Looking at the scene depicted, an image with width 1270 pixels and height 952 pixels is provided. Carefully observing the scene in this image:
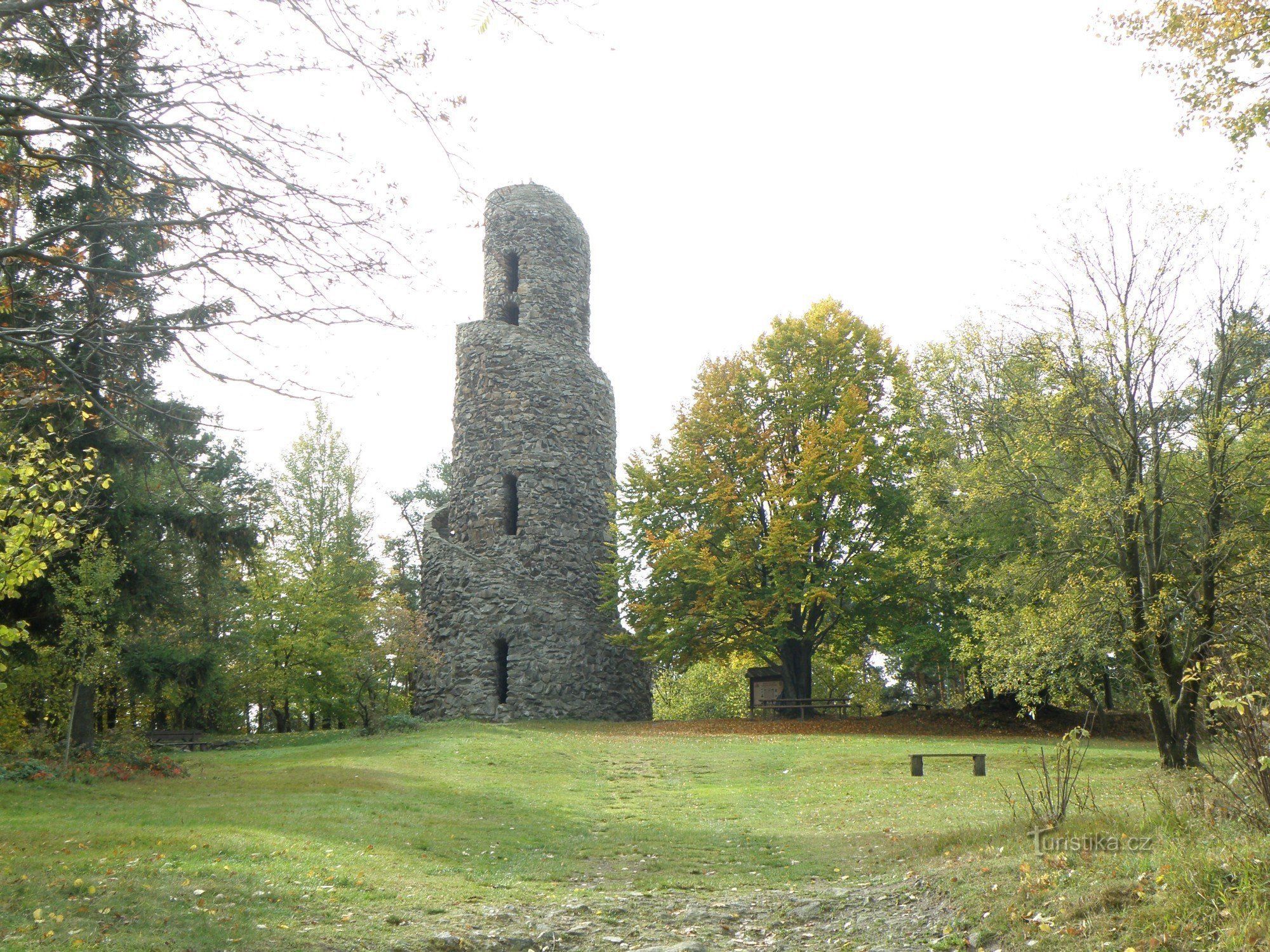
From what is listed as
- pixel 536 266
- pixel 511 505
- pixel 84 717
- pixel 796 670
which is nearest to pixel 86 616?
pixel 84 717

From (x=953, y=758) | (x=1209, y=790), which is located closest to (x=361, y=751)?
(x=953, y=758)

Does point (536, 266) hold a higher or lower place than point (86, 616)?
higher

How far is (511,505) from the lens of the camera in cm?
2669

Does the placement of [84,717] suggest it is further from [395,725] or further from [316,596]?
[316,596]

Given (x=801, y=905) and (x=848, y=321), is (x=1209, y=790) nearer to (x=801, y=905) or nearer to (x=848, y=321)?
(x=801, y=905)

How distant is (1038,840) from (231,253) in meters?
7.30

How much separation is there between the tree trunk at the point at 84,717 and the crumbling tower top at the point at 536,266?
52.3ft

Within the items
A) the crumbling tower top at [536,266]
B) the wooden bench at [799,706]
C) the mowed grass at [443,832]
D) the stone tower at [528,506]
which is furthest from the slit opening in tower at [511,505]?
the mowed grass at [443,832]

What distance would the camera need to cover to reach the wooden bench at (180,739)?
2219cm

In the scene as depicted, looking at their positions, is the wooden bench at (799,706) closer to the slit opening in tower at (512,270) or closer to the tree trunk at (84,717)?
the slit opening in tower at (512,270)

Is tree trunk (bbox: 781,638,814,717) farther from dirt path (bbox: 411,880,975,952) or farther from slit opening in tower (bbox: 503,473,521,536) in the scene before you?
dirt path (bbox: 411,880,975,952)

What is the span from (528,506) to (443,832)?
53.5 ft

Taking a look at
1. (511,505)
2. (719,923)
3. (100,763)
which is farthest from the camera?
(511,505)

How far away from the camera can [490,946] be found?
6.07 meters
